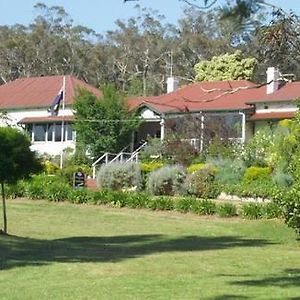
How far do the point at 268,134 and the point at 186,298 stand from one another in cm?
3318

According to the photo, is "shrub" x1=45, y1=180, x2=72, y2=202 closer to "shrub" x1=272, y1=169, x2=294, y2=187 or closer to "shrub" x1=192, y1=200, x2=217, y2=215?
"shrub" x1=192, y1=200, x2=217, y2=215

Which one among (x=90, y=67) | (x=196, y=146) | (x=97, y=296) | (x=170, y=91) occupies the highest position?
(x=90, y=67)

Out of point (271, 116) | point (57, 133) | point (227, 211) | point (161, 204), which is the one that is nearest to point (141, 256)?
point (227, 211)

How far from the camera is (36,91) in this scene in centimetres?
6412

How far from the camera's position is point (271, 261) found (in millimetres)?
19172

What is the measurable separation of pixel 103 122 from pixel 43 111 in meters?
10.0

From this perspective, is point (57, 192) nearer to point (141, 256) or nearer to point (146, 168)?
point (146, 168)

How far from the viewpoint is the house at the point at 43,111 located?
58.4 metres

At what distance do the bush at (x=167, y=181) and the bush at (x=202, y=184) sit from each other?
1.91 ft

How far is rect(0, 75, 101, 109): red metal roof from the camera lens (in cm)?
6125

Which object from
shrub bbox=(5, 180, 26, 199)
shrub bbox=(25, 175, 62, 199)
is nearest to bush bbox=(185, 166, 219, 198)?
shrub bbox=(25, 175, 62, 199)

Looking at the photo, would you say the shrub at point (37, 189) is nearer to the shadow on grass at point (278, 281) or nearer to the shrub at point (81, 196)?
the shrub at point (81, 196)

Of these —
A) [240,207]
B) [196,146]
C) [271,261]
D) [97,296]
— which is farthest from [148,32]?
[97,296]

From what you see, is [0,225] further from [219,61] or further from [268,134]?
[219,61]
